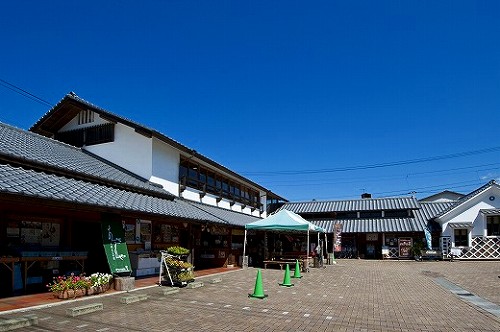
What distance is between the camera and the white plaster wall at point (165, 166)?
17.7 m

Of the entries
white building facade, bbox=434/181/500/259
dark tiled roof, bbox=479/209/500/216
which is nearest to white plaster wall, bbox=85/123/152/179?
white building facade, bbox=434/181/500/259

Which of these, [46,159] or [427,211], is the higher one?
[46,159]

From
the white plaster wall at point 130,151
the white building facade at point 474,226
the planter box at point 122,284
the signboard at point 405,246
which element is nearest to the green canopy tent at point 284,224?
the white plaster wall at point 130,151

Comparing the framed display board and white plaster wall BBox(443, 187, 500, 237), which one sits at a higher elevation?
white plaster wall BBox(443, 187, 500, 237)

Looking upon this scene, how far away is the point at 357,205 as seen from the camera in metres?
40.0

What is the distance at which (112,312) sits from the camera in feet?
27.3

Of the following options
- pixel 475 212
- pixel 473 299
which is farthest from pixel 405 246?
pixel 473 299

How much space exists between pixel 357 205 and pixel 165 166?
87.5ft

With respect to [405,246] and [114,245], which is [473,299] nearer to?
[114,245]

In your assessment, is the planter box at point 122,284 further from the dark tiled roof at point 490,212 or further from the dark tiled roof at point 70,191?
the dark tiled roof at point 490,212

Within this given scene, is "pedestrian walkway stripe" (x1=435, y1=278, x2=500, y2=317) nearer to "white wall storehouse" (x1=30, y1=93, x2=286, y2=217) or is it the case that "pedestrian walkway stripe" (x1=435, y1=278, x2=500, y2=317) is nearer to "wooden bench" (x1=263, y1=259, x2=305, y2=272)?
"wooden bench" (x1=263, y1=259, x2=305, y2=272)

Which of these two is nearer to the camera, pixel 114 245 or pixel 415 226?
pixel 114 245

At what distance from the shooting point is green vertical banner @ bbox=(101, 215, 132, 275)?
11.1 meters

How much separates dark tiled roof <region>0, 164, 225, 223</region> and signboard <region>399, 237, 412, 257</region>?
84.0 ft
